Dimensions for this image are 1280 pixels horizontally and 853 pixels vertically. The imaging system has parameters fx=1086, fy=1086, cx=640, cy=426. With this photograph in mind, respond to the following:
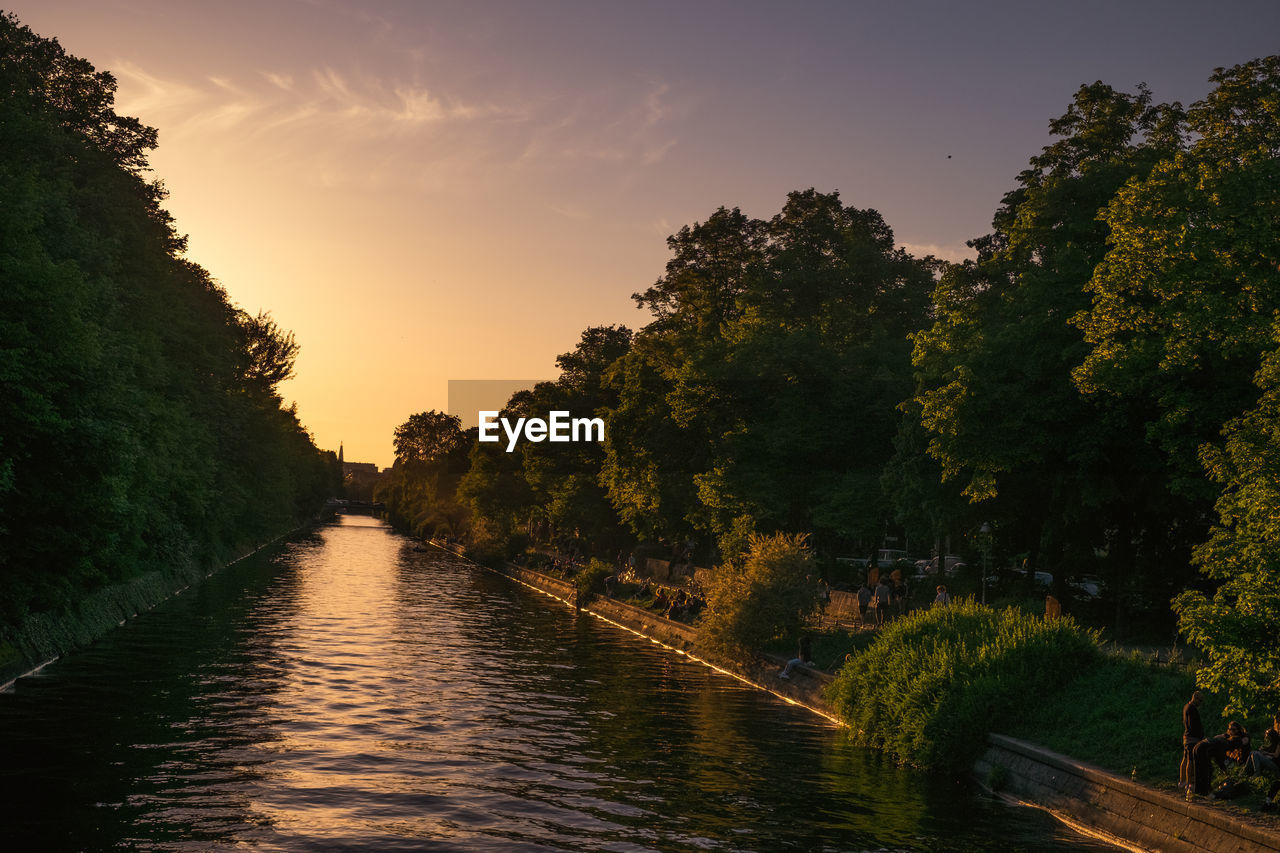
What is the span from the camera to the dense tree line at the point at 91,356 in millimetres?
28844

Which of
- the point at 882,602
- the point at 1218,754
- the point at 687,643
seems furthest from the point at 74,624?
the point at 1218,754

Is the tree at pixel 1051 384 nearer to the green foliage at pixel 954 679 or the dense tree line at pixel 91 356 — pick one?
the green foliage at pixel 954 679

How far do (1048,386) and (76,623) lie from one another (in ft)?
117

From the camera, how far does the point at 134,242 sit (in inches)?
1989

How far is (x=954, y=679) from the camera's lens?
2712cm

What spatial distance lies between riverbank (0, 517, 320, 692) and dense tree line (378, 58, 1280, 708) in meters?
29.1

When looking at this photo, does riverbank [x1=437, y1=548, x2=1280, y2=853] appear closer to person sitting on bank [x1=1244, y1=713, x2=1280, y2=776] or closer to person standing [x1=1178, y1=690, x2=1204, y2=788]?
person standing [x1=1178, y1=690, x2=1204, y2=788]

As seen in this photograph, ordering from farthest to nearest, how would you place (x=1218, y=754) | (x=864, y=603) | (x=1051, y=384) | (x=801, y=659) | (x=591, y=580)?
(x=591, y=580) < (x=864, y=603) < (x=801, y=659) < (x=1051, y=384) < (x=1218, y=754)

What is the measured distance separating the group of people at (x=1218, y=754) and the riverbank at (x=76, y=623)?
30.2 meters

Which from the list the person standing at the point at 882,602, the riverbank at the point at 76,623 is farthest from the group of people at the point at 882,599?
the riverbank at the point at 76,623

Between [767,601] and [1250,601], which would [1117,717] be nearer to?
[1250,601]

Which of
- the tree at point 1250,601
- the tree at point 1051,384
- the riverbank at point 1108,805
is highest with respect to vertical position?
the tree at point 1051,384

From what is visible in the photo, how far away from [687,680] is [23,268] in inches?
1004

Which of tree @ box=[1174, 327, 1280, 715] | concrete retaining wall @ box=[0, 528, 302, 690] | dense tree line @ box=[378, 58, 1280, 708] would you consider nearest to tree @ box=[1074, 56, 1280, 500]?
dense tree line @ box=[378, 58, 1280, 708]
